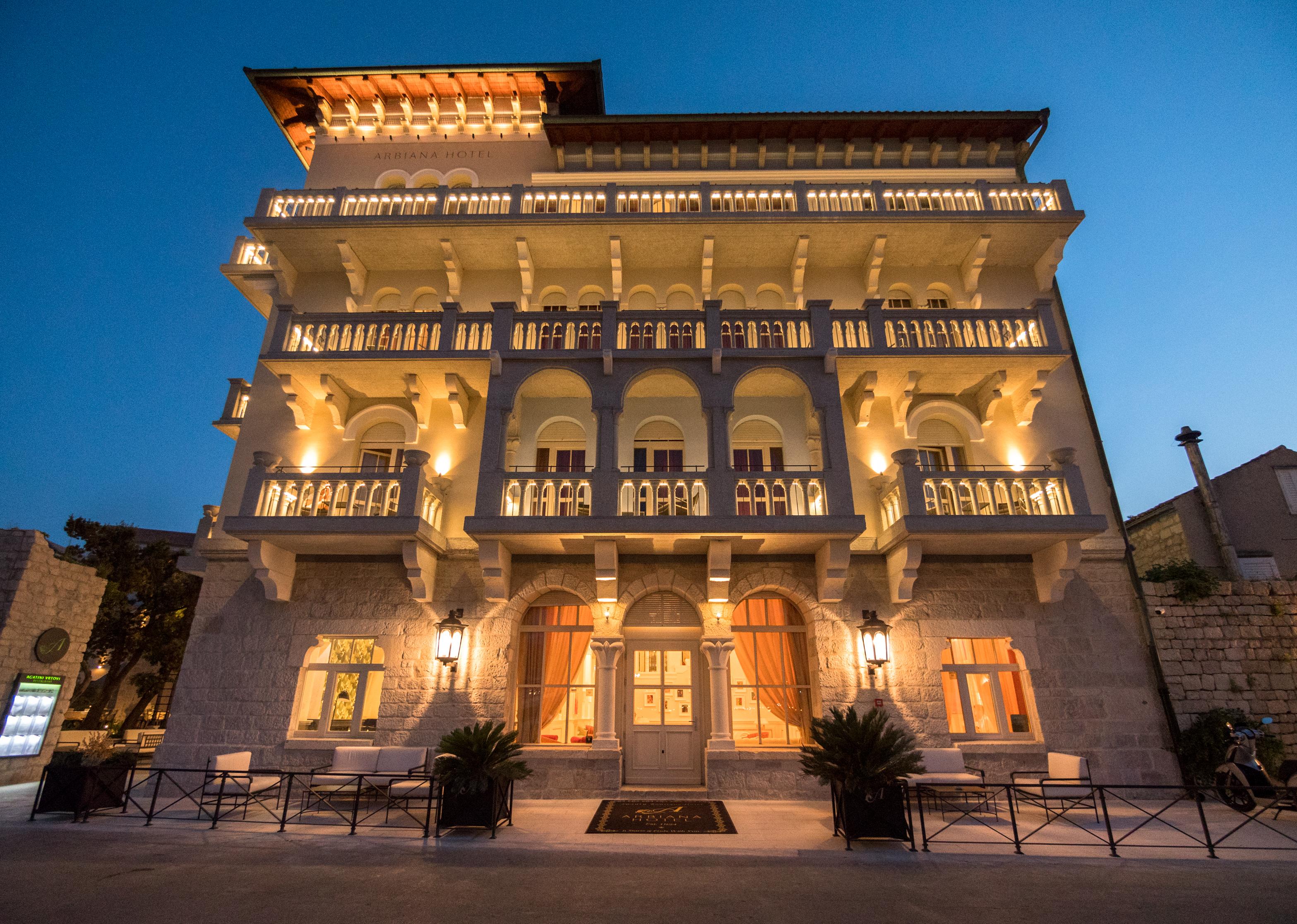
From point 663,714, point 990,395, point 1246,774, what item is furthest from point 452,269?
point 1246,774

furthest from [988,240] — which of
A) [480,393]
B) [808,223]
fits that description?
[480,393]

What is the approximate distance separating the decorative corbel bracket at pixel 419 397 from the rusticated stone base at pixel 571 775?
617 centimetres

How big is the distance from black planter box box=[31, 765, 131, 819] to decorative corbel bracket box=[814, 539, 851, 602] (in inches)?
425

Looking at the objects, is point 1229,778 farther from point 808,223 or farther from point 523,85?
point 523,85

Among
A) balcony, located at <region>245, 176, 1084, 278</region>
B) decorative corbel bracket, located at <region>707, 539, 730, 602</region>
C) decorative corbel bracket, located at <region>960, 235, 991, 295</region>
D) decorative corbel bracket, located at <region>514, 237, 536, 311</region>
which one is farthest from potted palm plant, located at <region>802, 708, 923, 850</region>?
decorative corbel bracket, located at <region>514, 237, 536, 311</region>

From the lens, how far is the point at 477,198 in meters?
12.8

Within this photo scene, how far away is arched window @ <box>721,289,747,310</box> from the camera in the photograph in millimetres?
12938

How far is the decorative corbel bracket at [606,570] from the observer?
393 inches

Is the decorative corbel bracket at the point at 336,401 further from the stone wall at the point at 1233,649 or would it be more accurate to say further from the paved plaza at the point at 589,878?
the stone wall at the point at 1233,649

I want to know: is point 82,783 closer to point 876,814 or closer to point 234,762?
point 234,762

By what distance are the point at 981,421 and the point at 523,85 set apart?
13359mm

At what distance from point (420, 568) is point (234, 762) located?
3.76 metres

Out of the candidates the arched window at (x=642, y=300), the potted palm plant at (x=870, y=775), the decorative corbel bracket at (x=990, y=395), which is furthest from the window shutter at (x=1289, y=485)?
the arched window at (x=642, y=300)

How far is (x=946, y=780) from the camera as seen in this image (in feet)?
27.6
